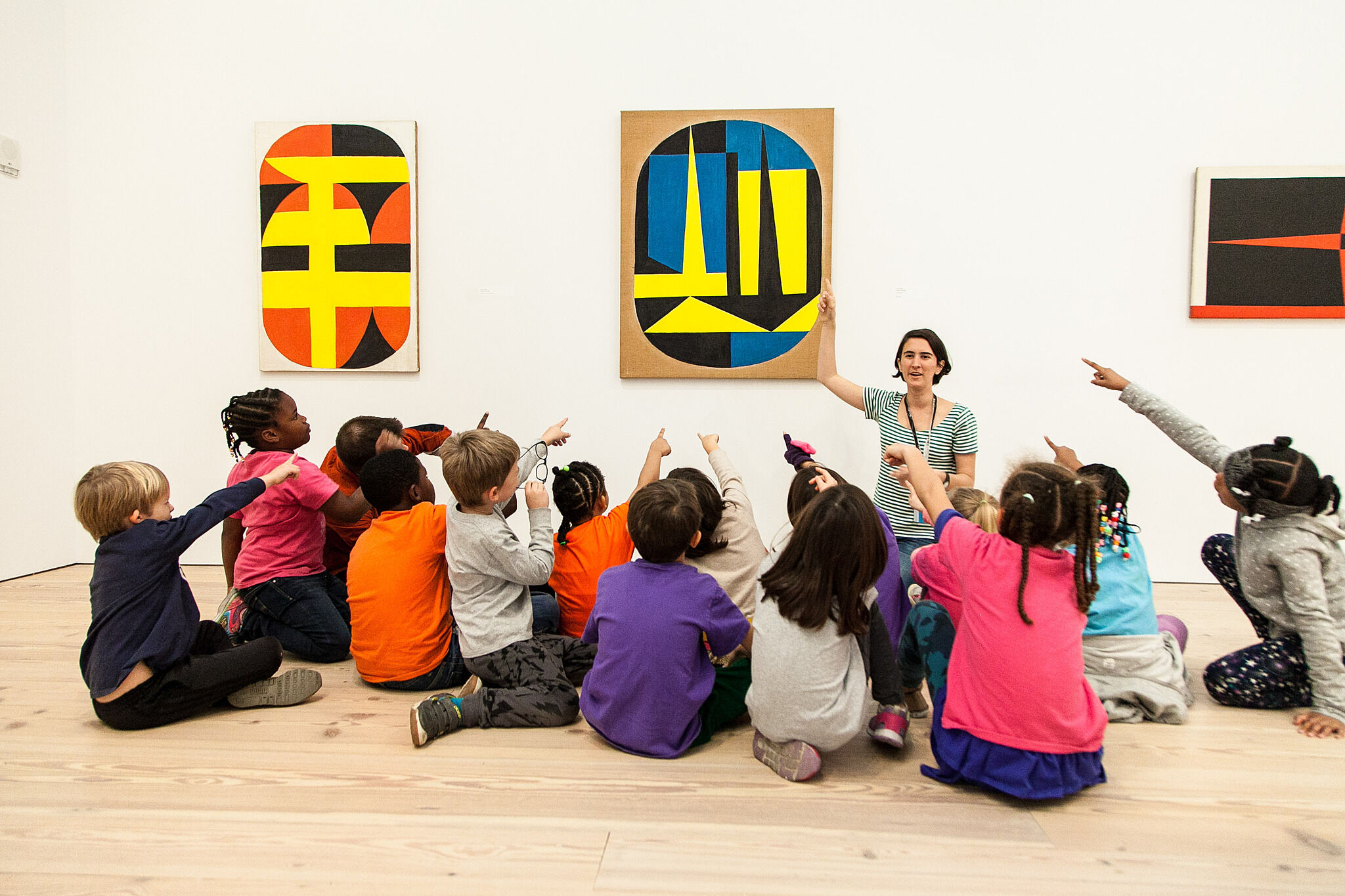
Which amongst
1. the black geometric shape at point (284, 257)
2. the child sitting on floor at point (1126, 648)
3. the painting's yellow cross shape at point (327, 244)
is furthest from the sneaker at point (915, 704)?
the black geometric shape at point (284, 257)

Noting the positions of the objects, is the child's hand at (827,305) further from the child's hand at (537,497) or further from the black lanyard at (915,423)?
the child's hand at (537,497)

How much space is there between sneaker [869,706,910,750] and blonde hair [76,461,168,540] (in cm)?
Answer: 181

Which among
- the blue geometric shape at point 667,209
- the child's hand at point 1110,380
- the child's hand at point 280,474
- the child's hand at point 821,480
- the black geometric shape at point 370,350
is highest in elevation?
the blue geometric shape at point 667,209

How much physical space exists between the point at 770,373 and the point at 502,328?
48.7 inches

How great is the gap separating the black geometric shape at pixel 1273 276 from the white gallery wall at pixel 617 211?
0.37 feet

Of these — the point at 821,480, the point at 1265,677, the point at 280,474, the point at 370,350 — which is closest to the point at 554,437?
the point at 280,474

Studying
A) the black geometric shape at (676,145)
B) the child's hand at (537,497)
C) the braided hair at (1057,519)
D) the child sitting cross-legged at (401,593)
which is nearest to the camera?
the braided hair at (1057,519)

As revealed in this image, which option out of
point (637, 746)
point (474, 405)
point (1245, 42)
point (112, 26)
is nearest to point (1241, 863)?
point (637, 746)

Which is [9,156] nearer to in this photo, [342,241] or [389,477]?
[342,241]

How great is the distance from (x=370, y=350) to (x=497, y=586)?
1859 mm

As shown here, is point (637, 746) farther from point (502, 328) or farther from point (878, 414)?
point (502, 328)

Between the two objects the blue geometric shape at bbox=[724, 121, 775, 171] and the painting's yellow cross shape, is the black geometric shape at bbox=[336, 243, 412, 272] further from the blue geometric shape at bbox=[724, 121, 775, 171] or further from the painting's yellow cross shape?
the blue geometric shape at bbox=[724, 121, 775, 171]

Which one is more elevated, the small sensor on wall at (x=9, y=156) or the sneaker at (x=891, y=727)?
the small sensor on wall at (x=9, y=156)

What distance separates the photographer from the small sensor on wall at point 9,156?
320cm
